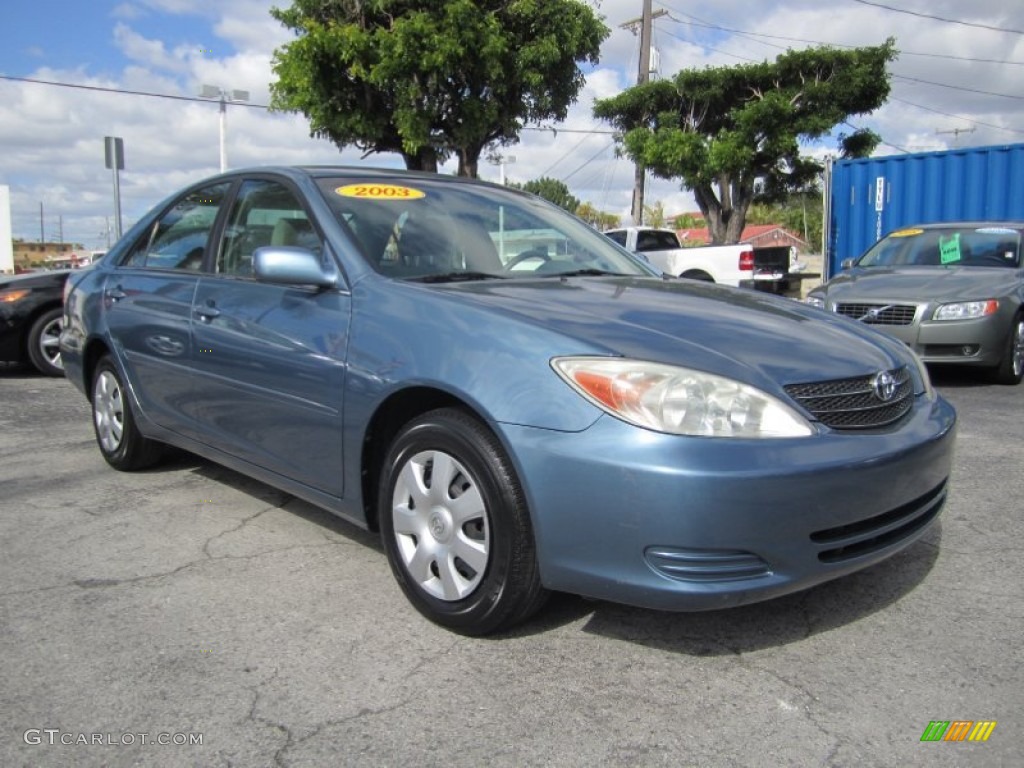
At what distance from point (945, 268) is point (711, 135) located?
1760 cm

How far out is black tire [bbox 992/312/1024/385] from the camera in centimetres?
733

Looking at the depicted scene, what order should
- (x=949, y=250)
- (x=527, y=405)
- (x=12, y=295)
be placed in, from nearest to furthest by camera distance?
(x=527, y=405), (x=949, y=250), (x=12, y=295)

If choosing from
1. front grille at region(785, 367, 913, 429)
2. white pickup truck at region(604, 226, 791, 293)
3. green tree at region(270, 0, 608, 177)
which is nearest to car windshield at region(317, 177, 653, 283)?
front grille at region(785, 367, 913, 429)

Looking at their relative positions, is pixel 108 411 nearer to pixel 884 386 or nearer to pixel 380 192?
pixel 380 192

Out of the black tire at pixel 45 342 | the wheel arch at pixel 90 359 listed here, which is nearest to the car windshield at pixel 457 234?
the wheel arch at pixel 90 359

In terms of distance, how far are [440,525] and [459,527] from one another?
0.08 meters

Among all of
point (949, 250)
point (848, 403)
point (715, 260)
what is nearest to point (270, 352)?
point (848, 403)

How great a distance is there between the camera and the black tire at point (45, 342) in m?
8.56

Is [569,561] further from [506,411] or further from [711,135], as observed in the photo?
[711,135]

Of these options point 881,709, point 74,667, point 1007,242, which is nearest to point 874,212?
point 1007,242

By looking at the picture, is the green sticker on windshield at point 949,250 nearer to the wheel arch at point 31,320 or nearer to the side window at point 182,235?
the side window at point 182,235

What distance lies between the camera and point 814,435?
7.83ft

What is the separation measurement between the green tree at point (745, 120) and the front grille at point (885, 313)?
1605 centimetres

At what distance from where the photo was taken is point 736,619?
2805 millimetres
